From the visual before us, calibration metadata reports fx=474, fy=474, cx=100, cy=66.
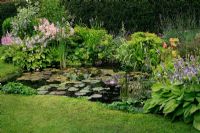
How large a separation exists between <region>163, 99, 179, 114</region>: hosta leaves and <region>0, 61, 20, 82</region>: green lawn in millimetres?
4872

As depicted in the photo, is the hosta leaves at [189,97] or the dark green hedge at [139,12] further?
the dark green hedge at [139,12]

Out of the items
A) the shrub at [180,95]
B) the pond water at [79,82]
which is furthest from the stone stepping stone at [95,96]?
the shrub at [180,95]

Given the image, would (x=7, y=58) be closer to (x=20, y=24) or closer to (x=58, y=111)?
(x=20, y=24)

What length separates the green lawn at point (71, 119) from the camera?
7594mm

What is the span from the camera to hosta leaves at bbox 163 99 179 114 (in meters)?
7.68

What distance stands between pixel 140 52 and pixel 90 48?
1932mm

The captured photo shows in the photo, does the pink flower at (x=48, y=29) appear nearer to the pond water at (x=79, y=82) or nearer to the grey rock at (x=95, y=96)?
the pond water at (x=79, y=82)

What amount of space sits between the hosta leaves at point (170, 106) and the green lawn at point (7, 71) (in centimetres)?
487

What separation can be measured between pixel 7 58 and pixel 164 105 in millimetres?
6391

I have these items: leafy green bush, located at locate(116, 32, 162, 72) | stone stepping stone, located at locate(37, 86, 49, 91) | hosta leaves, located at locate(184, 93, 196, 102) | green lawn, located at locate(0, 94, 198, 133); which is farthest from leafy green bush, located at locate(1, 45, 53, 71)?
hosta leaves, located at locate(184, 93, 196, 102)

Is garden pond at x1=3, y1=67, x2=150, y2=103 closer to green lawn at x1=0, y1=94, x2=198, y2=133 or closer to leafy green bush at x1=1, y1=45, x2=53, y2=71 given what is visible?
leafy green bush at x1=1, y1=45, x2=53, y2=71

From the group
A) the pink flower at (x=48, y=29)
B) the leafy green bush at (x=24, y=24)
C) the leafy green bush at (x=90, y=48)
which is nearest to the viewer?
the pink flower at (x=48, y=29)

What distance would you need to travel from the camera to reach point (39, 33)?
42.4 ft

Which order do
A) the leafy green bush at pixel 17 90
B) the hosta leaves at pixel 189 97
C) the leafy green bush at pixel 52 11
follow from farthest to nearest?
the leafy green bush at pixel 52 11
the leafy green bush at pixel 17 90
the hosta leaves at pixel 189 97
